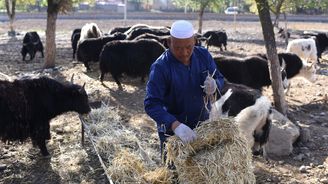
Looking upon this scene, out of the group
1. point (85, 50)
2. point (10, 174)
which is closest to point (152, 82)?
point (10, 174)

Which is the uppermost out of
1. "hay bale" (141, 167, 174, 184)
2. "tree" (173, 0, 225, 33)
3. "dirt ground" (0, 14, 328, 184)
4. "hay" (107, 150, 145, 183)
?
"tree" (173, 0, 225, 33)

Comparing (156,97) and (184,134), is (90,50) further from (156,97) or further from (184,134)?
(184,134)

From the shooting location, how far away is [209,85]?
3598mm

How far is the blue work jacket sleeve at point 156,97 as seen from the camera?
3.53 metres

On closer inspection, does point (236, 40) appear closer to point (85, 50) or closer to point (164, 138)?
point (85, 50)

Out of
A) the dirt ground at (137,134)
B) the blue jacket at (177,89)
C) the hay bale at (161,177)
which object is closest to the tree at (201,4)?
the dirt ground at (137,134)

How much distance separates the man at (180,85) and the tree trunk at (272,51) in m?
4.48

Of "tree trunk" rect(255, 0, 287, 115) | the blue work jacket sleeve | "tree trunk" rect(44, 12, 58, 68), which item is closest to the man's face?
the blue work jacket sleeve

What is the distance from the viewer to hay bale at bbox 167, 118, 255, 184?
135 inches

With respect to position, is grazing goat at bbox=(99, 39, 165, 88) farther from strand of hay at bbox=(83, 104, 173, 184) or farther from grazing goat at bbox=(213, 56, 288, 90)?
strand of hay at bbox=(83, 104, 173, 184)

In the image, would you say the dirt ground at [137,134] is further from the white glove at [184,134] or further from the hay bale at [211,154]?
the white glove at [184,134]

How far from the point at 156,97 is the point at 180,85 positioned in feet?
0.76

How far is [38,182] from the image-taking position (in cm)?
569

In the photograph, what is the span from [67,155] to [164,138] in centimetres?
306
